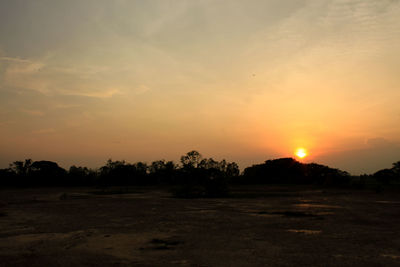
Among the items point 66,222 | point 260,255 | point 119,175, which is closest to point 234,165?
point 119,175

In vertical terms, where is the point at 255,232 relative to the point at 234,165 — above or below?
below

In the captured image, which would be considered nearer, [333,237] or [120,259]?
[120,259]

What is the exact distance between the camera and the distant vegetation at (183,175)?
8250cm

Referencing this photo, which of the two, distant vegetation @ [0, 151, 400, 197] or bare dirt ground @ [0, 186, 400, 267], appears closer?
bare dirt ground @ [0, 186, 400, 267]

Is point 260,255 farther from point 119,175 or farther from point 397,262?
point 119,175

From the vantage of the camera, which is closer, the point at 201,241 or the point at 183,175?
the point at 201,241

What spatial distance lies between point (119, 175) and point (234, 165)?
43273 millimetres

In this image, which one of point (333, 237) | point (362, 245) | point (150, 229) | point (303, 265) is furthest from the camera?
point (150, 229)

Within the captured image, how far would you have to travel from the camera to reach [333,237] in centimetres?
1498

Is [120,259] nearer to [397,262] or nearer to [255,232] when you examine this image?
[255,232]

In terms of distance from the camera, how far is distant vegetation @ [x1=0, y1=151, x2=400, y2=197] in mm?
82500

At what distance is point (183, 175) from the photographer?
97062mm

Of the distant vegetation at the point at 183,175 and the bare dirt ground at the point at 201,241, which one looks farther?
the distant vegetation at the point at 183,175

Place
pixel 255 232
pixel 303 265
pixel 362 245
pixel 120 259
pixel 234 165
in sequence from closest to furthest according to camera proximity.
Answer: pixel 303 265, pixel 120 259, pixel 362 245, pixel 255 232, pixel 234 165
